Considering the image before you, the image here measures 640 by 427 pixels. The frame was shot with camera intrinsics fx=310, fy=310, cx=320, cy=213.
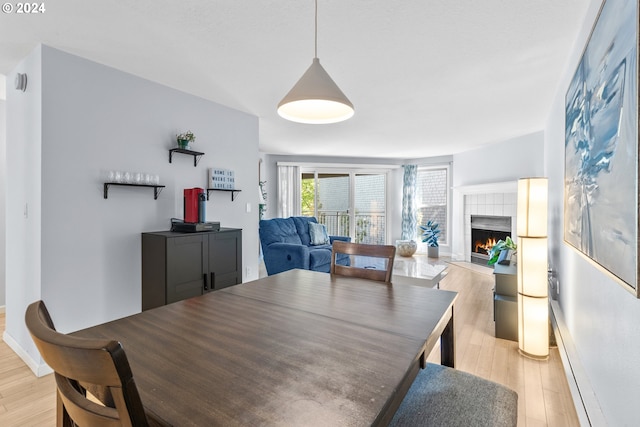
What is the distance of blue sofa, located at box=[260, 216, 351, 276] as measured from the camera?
165 inches

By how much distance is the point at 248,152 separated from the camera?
3.93 meters

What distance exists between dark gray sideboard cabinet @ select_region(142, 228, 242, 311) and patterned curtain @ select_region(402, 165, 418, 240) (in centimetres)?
520

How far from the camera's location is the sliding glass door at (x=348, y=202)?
23.6 feet

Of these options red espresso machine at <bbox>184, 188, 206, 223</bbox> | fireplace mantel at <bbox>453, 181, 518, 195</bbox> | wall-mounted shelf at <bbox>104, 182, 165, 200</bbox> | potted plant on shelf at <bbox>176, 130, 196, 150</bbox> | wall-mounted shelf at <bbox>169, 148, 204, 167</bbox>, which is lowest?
red espresso machine at <bbox>184, 188, 206, 223</bbox>

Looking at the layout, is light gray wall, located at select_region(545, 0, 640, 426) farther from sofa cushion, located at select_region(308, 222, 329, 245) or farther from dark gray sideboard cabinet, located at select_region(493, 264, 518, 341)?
sofa cushion, located at select_region(308, 222, 329, 245)

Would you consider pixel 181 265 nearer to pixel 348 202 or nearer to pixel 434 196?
pixel 348 202

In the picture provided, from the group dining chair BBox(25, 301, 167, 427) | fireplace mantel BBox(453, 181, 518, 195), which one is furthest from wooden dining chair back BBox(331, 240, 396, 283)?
fireplace mantel BBox(453, 181, 518, 195)

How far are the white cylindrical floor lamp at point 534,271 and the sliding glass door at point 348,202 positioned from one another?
16.0 feet

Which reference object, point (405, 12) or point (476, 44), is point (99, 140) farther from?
point (476, 44)

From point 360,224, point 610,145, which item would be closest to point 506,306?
point 610,145

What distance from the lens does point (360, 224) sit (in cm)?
753

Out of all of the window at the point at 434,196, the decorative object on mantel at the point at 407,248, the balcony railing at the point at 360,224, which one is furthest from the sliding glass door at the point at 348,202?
the window at the point at 434,196

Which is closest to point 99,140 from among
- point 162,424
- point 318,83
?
point 318,83

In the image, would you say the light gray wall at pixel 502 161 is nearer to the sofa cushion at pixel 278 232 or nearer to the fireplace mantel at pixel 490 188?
the fireplace mantel at pixel 490 188
